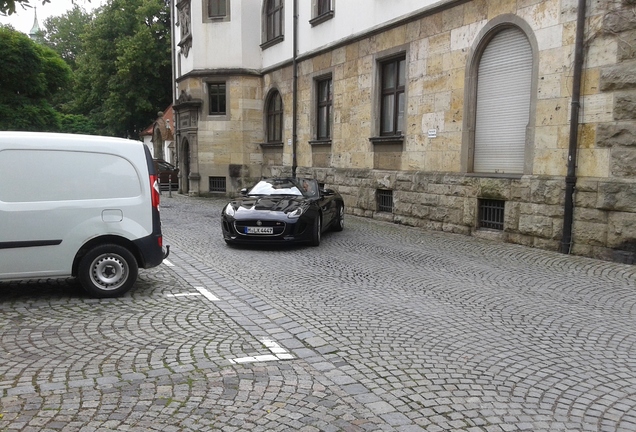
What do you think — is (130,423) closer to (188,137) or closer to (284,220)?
(284,220)

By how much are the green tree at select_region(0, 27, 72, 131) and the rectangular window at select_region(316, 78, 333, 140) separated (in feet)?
89.1

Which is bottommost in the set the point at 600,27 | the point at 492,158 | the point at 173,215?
the point at 173,215

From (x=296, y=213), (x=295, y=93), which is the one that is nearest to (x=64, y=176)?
(x=296, y=213)

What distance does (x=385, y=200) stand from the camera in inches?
638

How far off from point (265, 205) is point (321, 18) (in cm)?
990

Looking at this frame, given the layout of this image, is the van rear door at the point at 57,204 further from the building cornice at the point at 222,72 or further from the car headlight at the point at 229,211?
the building cornice at the point at 222,72

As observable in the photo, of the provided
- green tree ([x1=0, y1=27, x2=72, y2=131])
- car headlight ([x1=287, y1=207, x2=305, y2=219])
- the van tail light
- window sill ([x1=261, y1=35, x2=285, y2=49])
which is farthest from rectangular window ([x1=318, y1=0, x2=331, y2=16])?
green tree ([x1=0, y1=27, x2=72, y2=131])

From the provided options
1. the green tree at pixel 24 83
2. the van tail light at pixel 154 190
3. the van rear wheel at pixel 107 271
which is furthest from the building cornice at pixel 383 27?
the green tree at pixel 24 83

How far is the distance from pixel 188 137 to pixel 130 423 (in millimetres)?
22597

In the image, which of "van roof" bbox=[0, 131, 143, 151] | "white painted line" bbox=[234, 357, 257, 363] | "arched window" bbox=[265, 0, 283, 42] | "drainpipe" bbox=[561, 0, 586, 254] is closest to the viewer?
"white painted line" bbox=[234, 357, 257, 363]

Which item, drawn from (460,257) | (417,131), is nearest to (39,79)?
(417,131)

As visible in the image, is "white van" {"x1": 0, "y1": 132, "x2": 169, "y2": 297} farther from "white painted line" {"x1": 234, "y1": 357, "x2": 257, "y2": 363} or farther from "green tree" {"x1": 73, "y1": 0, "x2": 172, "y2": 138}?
"green tree" {"x1": 73, "y1": 0, "x2": 172, "y2": 138}

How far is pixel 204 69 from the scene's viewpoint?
79.7 ft

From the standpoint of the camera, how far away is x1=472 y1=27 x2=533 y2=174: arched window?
469 inches
